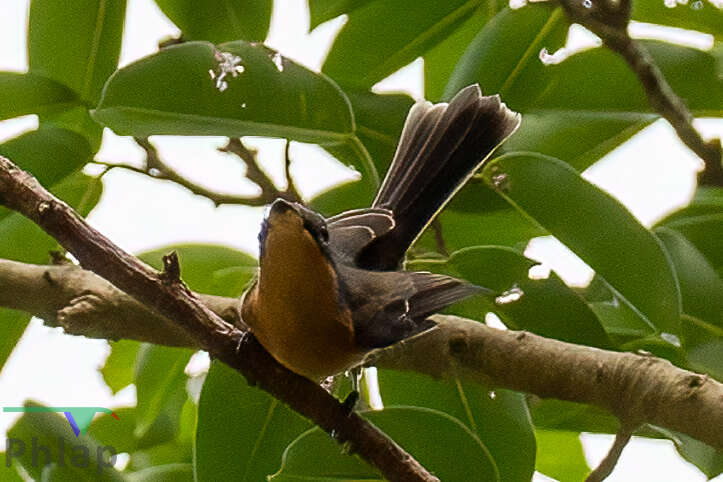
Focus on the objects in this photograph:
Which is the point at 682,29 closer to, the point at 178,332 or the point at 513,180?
the point at 513,180

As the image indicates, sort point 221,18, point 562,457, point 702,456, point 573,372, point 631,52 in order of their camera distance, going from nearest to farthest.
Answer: point 573,372, point 702,456, point 631,52, point 221,18, point 562,457

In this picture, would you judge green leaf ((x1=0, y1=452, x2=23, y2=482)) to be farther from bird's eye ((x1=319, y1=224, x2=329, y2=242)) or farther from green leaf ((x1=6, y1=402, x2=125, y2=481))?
bird's eye ((x1=319, y1=224, x2=329, y2=242))

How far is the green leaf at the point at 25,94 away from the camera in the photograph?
3.95 ft

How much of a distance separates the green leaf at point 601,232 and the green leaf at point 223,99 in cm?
23

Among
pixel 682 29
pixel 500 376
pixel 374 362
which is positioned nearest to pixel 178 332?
pixel 374 362

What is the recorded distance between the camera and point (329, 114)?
1168 millimetres

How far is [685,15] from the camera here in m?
1.37

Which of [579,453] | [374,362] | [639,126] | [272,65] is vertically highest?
[272,65]

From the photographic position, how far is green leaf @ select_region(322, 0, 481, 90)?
132 centimetres

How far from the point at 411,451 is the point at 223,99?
45cm

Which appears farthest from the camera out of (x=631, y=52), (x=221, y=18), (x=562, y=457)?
(x=562, y=457)

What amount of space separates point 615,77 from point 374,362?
0.53 meters

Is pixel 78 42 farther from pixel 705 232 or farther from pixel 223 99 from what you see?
pixel 705 232

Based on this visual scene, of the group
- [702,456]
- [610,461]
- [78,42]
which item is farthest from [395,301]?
[78,42]
